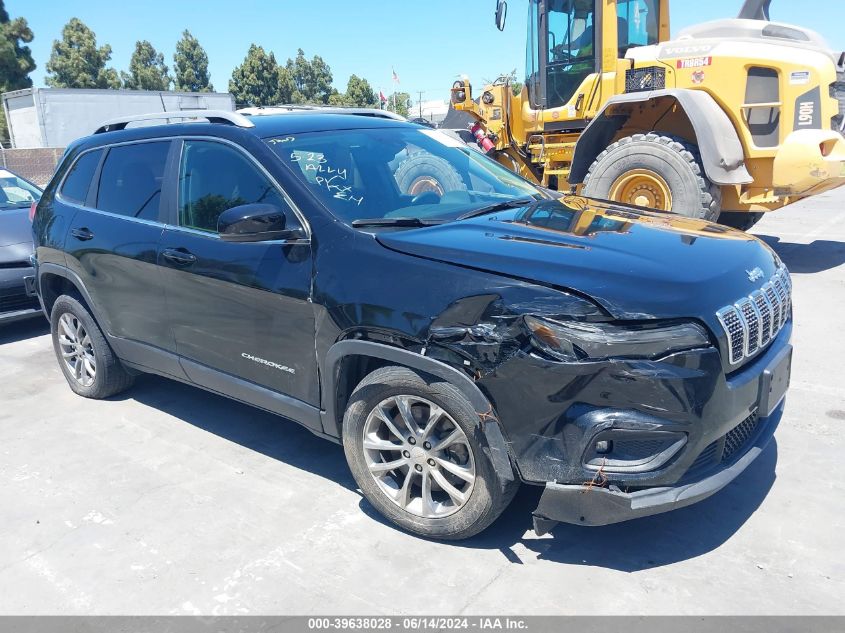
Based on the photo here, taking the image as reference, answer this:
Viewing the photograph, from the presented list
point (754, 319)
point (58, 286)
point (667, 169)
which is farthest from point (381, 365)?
point (667, 169)

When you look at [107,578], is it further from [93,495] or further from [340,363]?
[340,363]

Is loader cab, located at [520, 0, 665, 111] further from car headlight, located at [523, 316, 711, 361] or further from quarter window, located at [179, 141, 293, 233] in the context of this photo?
car headlight, located at [523, 316, 711, 361]

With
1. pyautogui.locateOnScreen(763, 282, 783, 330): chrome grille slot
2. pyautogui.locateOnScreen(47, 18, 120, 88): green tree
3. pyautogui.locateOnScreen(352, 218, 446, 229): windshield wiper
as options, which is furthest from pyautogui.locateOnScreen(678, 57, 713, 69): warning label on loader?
pyautogui.locateOnScreen(47, 18, 120, 88): green tree

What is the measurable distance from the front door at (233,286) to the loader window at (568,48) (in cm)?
642

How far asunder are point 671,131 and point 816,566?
6488 mm

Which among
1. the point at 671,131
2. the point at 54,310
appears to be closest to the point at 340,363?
the point at 54,310

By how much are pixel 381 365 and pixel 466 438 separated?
1.85 ft

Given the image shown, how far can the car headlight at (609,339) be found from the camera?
249 cm

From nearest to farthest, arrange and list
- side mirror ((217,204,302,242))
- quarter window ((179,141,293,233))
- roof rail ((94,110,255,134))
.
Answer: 1. side mirror ((217,204,302,242))
2. quarter window ((179,141,293,233))
3. roof rail ((94,110,255,134))

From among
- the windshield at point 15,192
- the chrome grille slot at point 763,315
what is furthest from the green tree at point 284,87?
the chrome grille slot at point 763,315

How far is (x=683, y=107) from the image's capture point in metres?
7.38

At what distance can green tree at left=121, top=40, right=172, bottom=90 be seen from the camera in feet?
197

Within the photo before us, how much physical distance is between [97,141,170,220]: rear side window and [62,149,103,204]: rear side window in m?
0.17

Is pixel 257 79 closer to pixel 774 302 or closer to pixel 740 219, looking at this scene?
pixel 740 219
